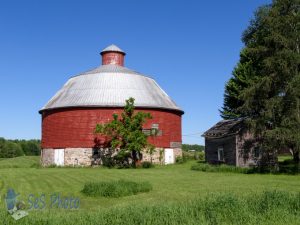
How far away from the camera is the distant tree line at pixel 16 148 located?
99062 millimetres

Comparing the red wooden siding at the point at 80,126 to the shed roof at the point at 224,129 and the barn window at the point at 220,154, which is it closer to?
the shed roof at the point at 224,129

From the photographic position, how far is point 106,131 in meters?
35.0

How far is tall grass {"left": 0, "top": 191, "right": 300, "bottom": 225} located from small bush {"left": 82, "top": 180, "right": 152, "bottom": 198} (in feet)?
17.4

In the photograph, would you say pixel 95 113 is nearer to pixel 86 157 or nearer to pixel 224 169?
pixel 86 157

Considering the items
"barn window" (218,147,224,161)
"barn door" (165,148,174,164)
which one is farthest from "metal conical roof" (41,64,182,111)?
"barn window" (218,147,224,161)

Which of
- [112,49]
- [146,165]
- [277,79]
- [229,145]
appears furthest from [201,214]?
[112,49]

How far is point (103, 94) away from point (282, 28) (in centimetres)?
1743

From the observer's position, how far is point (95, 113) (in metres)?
37.3

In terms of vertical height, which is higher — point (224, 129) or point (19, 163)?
point (224, 129)

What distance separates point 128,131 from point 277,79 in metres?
12.9

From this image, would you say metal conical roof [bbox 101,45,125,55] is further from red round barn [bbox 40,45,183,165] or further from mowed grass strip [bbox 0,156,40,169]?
mowed grass strip [bbox 0,156,40,169]

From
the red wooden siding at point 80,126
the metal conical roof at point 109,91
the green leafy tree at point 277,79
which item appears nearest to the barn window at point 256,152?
the green leafy tree at point 277,79

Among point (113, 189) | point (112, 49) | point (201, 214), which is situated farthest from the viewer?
point (112, 49)

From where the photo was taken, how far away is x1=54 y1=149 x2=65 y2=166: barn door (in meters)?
37.6
